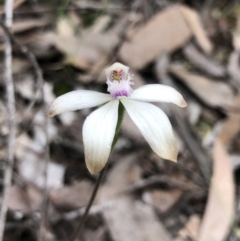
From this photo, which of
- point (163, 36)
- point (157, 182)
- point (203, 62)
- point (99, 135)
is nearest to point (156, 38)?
point (163, 36)

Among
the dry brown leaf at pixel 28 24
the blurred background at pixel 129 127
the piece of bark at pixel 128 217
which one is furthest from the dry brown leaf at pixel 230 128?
the dry brown leaf at pixel 28 24

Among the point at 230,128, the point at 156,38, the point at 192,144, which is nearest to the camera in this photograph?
the point at 192,144

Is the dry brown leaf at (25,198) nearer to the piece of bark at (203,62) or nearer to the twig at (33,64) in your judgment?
the twig at (33,64)

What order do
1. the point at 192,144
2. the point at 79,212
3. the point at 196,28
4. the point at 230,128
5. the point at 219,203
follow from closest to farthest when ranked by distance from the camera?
the point at 79,212, the point at 219,203, the point at 192,144, the point at 230,128, the point at 196,28

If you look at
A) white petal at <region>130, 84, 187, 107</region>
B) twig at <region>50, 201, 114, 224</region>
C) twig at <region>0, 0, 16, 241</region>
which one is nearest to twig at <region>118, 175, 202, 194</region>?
twig at <region>50, 201, 114, 224</region>

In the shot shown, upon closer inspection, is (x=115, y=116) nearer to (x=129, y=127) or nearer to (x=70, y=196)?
(x=70, y=196)
